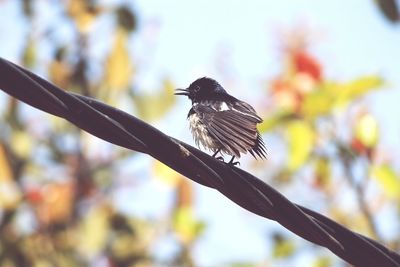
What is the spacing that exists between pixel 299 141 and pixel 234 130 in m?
2.16

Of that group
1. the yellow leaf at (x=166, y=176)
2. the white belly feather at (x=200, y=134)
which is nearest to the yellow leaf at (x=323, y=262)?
the yellow leaf at (x=166, y=176)

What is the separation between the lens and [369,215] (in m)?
4.41

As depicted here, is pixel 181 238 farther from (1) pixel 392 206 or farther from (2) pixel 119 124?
(2) pixel 119 124

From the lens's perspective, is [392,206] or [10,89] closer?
[10,89]

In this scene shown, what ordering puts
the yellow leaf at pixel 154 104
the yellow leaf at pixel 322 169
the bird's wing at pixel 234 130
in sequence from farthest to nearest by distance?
the yellow leaf at pixel 154 104 < the yellow leaf at pixel 322 169 < the bird's wing at pixel 234 130

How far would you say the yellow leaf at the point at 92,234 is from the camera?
7848 mm

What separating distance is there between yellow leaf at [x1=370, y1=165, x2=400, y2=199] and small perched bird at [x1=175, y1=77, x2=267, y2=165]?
5.65ft

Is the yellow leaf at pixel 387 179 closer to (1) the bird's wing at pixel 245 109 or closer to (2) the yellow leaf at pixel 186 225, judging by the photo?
(1) the bird's wing at pixel 245 109

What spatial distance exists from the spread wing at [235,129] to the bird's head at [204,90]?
0.32 m

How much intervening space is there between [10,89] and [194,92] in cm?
156

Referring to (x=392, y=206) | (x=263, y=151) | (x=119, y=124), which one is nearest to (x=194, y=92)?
(x=263, y=151)

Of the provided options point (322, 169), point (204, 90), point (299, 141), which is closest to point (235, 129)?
point (204, 90)

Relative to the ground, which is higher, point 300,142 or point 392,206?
point 392,206

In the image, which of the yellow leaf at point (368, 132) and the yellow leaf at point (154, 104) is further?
the yellow leaf at point (154, 104)
